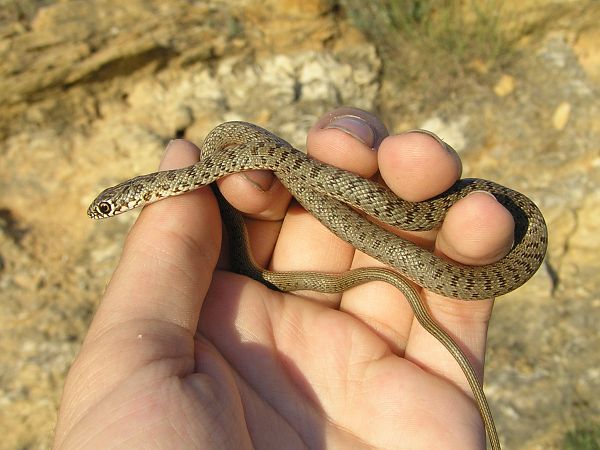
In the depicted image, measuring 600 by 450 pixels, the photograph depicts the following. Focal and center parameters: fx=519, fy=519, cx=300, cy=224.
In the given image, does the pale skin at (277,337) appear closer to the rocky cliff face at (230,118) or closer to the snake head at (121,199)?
the snake head at (121,199)

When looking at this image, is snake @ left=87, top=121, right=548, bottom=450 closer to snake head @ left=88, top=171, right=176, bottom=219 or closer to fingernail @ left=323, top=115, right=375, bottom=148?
snake head @ left=88, top=171, right=176, bottom=219

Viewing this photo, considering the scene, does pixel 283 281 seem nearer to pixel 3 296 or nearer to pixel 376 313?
pixel 376 313

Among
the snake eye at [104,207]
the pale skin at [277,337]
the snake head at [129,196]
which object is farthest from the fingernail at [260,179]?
the snake eye at [104,207]

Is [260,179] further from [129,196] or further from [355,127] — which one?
[129,196]

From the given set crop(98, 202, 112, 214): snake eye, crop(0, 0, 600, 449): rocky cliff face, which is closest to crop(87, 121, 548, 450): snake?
crop(98, 202, 112, 214): snake eye

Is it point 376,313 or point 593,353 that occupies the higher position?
point 376,313

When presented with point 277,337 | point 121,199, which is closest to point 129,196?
point 121,199

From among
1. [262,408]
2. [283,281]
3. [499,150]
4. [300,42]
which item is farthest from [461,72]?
[262,408]
